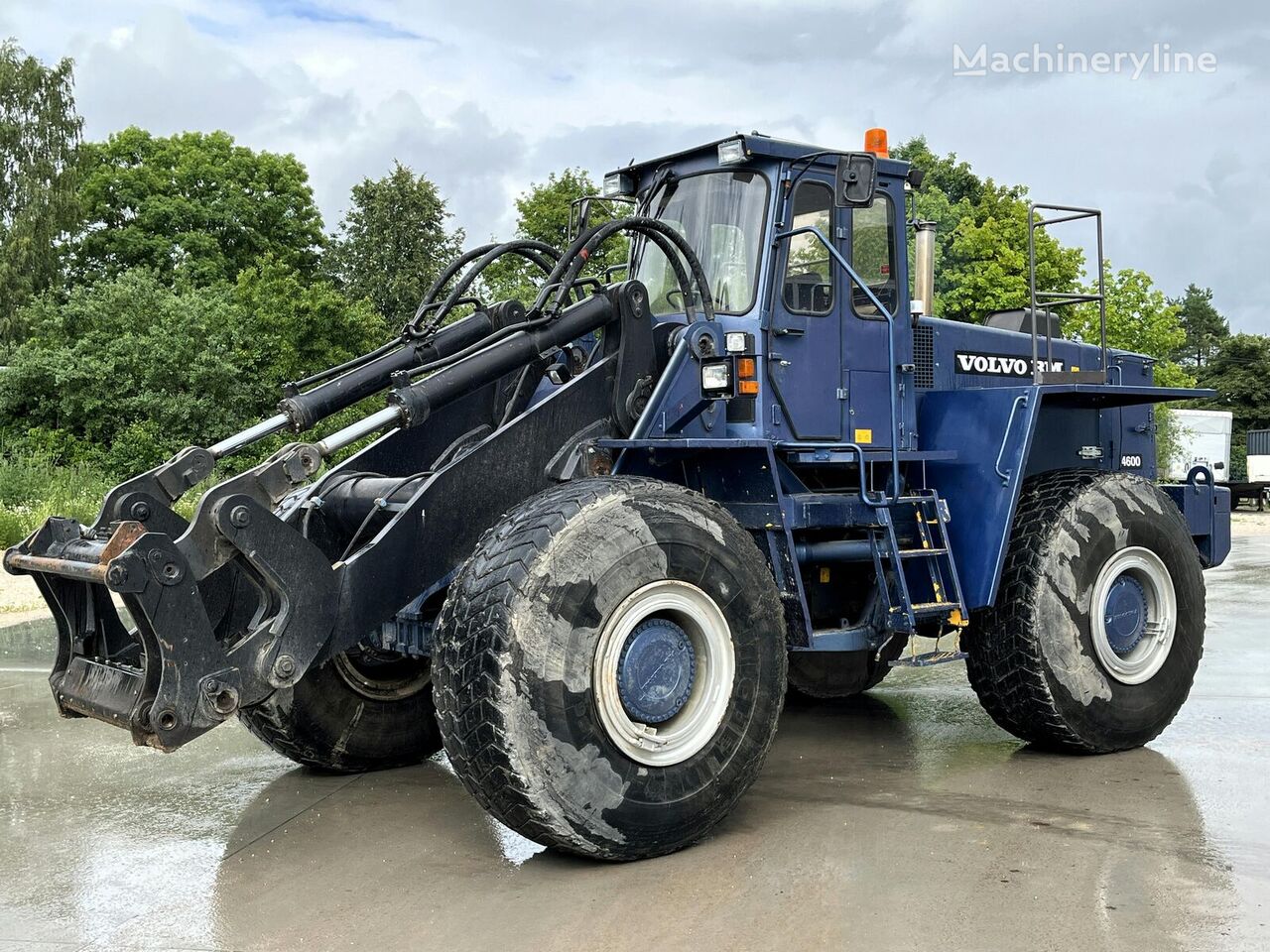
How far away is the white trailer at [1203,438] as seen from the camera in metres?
37.7

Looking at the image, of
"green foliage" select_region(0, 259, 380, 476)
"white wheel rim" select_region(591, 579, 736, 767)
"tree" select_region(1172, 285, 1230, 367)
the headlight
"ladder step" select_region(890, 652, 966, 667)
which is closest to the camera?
"white wheel rim" select_region(591, 579, 736, 767)

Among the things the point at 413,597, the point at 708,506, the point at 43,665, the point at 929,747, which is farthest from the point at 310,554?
the point at 43,665

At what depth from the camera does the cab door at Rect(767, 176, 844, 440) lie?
6.46 meters

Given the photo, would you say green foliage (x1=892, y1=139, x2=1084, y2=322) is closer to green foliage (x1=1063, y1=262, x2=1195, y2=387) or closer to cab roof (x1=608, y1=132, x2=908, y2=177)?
green foliage (x1=1063, y1=262, x2=1195, y2=387)

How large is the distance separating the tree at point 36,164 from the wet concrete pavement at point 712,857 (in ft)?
118

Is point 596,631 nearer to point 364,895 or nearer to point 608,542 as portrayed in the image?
point 608,542

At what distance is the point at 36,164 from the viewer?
1594 inches

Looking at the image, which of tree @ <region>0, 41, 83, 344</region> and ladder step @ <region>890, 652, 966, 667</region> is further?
tree @ <region>0, 41, 83, 344</region>

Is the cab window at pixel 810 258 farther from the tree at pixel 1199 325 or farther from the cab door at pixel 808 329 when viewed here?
the tree at pixel 1199 325

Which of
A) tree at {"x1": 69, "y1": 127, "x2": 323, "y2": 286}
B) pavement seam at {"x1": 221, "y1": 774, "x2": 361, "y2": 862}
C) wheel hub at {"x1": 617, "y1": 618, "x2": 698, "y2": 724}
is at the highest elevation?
tree at {"x1": 69, "y1": 127, "x2": 323, "y2": 286}

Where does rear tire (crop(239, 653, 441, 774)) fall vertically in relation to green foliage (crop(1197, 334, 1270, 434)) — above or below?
below

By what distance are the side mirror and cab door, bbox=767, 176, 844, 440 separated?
59 centimetres

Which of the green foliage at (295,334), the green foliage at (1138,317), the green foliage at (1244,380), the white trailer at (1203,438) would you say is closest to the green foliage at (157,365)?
the green foliage at (295,334)

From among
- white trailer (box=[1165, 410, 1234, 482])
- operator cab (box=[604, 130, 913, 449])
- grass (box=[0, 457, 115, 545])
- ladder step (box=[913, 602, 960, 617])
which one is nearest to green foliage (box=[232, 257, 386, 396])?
grass (box=[0, 457, 115, 545])
